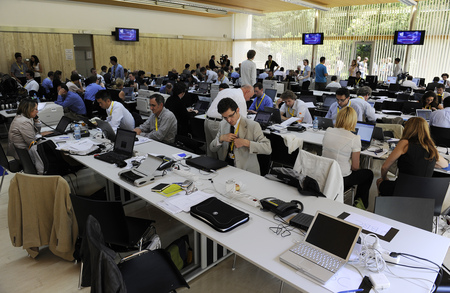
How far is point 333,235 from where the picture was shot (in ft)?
6.36

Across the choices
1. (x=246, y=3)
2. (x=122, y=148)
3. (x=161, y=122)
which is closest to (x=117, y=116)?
(x=161, y=122)

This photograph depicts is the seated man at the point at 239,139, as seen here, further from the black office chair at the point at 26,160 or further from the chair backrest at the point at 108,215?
the black office chair at the point at 26,160

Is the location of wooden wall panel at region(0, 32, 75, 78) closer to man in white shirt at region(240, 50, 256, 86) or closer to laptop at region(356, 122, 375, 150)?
man in white shirt at region(240, 50, 256, 86)

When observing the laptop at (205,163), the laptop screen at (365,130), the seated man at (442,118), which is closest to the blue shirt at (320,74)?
the seated man at (442,118)

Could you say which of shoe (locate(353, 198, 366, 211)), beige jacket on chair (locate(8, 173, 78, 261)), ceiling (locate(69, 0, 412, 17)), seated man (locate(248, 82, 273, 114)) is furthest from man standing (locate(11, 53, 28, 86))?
shoe (locate(353, 198, 366, 211))

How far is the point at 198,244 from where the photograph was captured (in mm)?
2826

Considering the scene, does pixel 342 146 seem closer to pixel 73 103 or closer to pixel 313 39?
pixel 73 103

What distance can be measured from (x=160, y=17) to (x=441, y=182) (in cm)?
1464

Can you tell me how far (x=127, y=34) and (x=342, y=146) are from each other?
1263 centimetres

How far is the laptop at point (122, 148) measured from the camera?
145 inches

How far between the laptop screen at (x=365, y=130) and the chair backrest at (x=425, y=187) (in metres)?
1.35

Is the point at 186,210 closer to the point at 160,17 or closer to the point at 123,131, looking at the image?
the point at 123,131

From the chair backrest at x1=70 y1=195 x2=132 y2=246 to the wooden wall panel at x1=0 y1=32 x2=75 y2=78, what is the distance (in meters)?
11.1

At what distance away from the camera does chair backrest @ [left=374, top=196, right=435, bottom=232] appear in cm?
243
